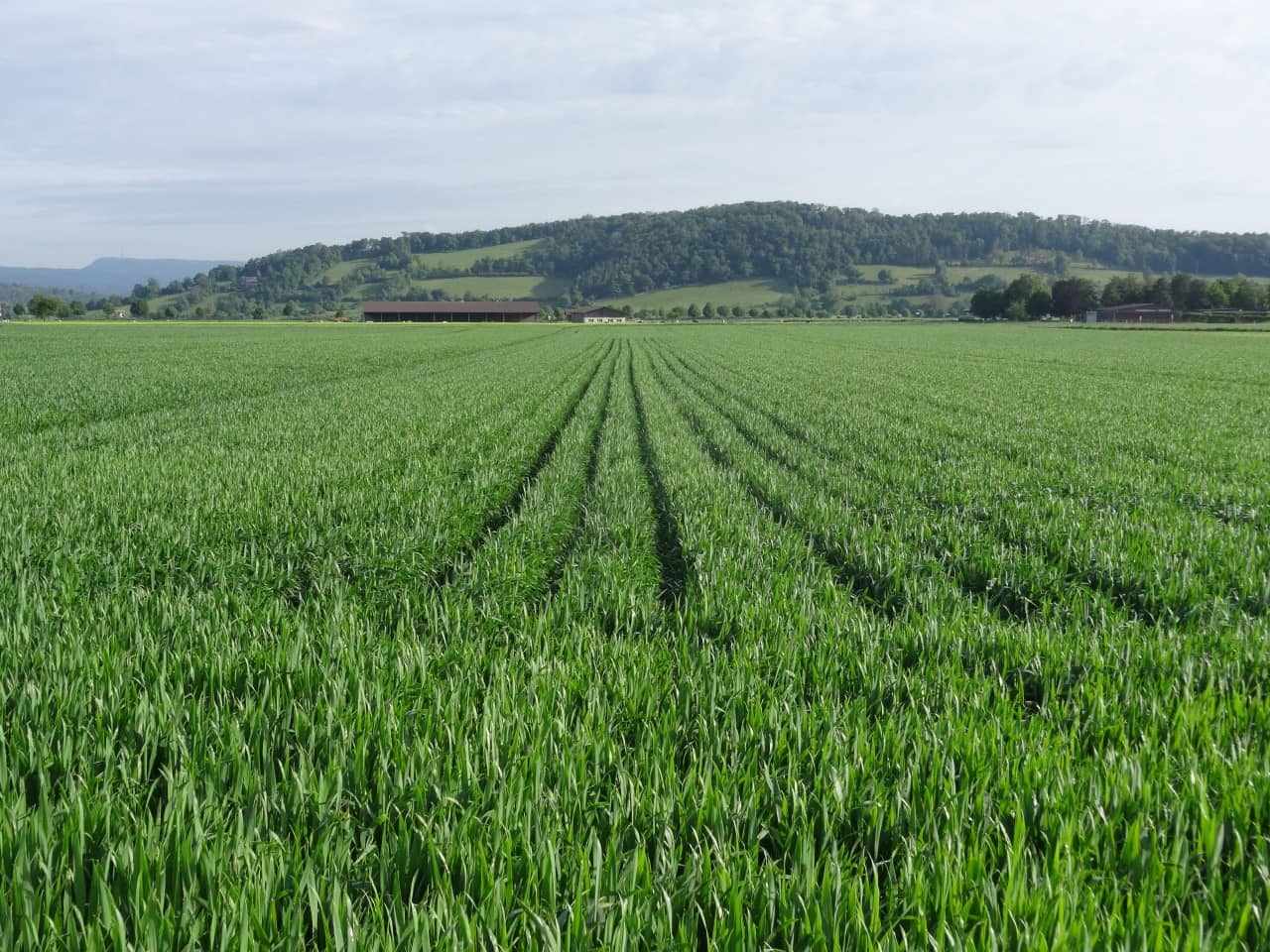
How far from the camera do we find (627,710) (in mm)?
4031

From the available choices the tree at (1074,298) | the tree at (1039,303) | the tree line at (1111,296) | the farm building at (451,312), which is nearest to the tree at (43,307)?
the farm building at (451,312)

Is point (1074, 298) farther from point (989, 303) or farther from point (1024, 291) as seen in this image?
point (989, 303)

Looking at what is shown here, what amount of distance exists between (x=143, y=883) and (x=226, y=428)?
51.7 ft

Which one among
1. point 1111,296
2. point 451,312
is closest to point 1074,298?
point 1111,296

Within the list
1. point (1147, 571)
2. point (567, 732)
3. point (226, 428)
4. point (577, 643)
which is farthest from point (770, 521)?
point (226, 428)

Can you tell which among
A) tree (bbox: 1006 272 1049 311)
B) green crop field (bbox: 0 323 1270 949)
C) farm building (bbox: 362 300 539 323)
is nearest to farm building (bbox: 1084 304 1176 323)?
tree (bbox: 1006 272 1049 311)

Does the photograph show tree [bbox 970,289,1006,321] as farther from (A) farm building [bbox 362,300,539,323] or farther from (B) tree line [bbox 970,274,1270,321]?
(A) farm building [bbox 362,300,539,323]

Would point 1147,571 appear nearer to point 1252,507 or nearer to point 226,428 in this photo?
point 1252,507

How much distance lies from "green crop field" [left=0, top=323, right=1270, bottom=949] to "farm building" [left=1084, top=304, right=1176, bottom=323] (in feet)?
514

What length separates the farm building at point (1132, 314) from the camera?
462 feet

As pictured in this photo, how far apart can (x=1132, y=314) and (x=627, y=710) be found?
557 ft

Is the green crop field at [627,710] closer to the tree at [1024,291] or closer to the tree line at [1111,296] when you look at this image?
the tree at [1024,291]

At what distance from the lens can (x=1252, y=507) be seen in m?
10.2

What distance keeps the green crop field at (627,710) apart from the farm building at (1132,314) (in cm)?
15669
